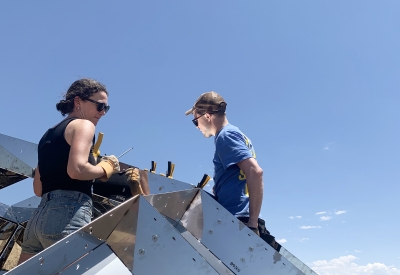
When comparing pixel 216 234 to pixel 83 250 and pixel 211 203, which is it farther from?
pixel 83 250

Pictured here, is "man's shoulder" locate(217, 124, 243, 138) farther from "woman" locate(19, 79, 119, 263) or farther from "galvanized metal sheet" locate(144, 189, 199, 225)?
"woman" locate(19, 79, 119, 263)

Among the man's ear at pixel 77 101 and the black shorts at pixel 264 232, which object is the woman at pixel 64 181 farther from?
the black shorts at pixel 264 232

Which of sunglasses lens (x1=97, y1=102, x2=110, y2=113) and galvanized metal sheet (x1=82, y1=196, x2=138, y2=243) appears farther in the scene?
sunglasses lens (x1=97, y1=102, x2=110, y2=113)

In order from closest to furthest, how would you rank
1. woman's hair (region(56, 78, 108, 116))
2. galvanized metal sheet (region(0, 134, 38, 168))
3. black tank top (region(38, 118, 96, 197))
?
black tank top (region(38, 118, 96, 197)) → woman's hair (region(56, 78, 108, 116)) → galvanized metal sheet (region(0, 134, 38, 168))

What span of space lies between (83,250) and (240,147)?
1696mm

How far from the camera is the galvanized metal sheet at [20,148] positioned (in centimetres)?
457

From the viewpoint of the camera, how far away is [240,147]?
120 inches

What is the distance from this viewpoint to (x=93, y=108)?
2521 mm

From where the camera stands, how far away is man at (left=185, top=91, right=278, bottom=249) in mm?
2859

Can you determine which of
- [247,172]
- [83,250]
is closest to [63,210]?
[83,250]

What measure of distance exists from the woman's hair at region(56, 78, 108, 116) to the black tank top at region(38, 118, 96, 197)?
0.28 m

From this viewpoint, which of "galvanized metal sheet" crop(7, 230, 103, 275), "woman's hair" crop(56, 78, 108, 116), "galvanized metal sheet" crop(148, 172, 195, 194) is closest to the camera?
"galvanized metal sheet" crop(7, 230, 103, 275)

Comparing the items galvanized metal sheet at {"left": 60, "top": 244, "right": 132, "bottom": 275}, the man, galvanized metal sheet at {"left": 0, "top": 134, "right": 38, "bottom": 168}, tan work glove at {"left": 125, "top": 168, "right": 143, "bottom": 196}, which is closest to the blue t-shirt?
the man

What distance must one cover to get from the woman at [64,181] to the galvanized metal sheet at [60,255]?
25 centimetres
